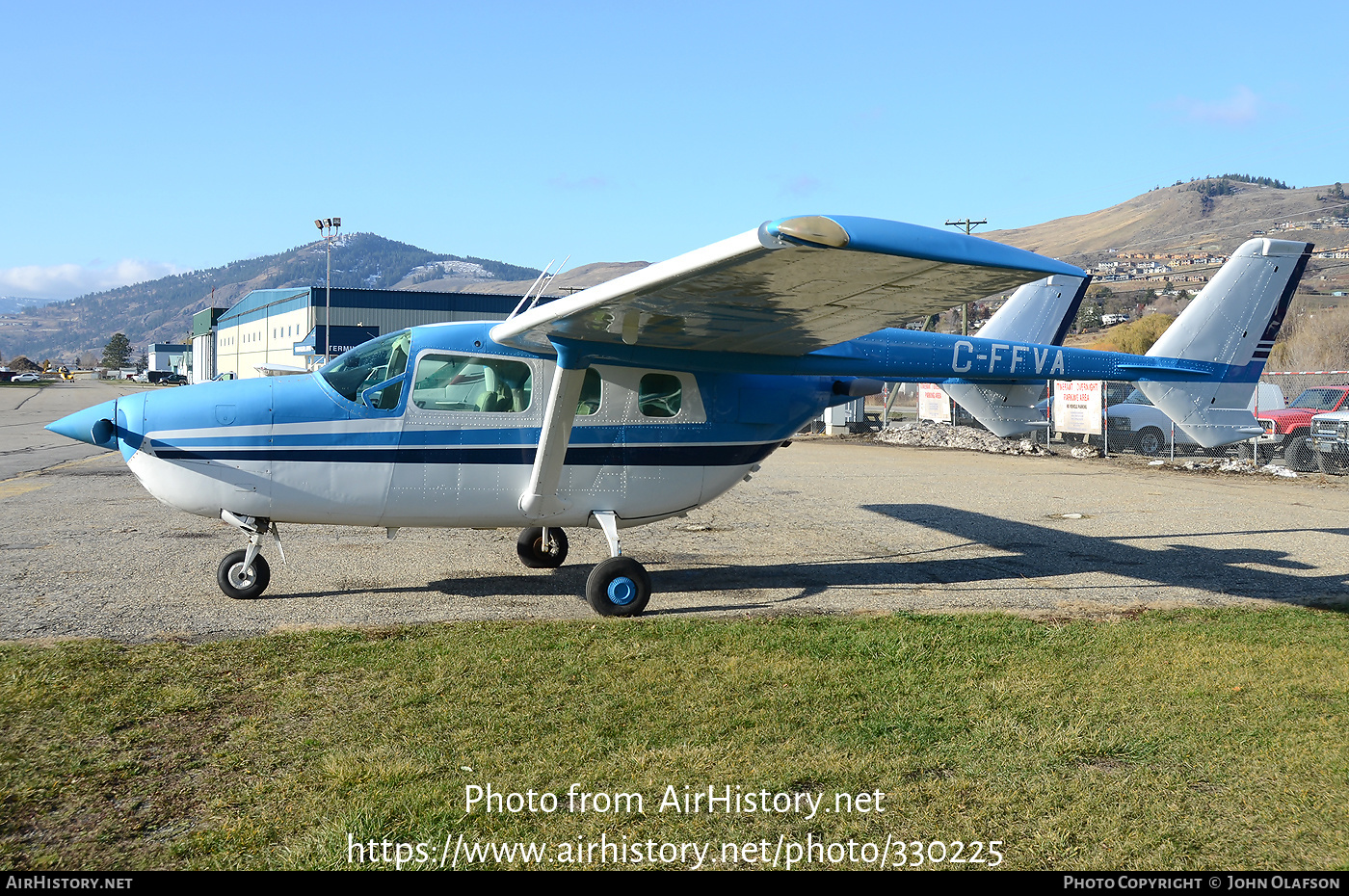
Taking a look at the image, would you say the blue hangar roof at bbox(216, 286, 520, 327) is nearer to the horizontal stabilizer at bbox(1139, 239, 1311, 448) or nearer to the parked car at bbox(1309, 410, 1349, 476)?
the parked car at bbox(1309, 410, 1349, 476)

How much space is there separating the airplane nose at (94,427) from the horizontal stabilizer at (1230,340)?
10172 mm

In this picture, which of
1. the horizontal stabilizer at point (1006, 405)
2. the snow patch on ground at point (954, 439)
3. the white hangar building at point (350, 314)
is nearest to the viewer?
the horizontal stabilizer at point (1006, 405)

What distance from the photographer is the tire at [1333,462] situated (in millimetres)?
18094

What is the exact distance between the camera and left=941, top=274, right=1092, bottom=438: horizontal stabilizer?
10.4m

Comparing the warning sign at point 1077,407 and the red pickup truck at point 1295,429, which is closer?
the red pickup truck at point 1295,429

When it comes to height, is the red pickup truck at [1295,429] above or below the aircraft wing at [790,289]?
below

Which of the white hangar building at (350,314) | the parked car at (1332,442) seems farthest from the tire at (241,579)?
the white hangar building at (350,314)

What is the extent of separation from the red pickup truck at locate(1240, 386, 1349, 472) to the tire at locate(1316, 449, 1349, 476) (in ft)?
0.91

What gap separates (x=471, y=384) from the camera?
298 inches

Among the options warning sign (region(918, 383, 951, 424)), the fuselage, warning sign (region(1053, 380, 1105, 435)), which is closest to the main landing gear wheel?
warning sign (region(1053, 380, 1105, 435))

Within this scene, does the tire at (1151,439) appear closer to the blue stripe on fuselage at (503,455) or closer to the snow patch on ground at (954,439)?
the snow patch on ground at (954,439)

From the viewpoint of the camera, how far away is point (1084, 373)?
31.4 ft
